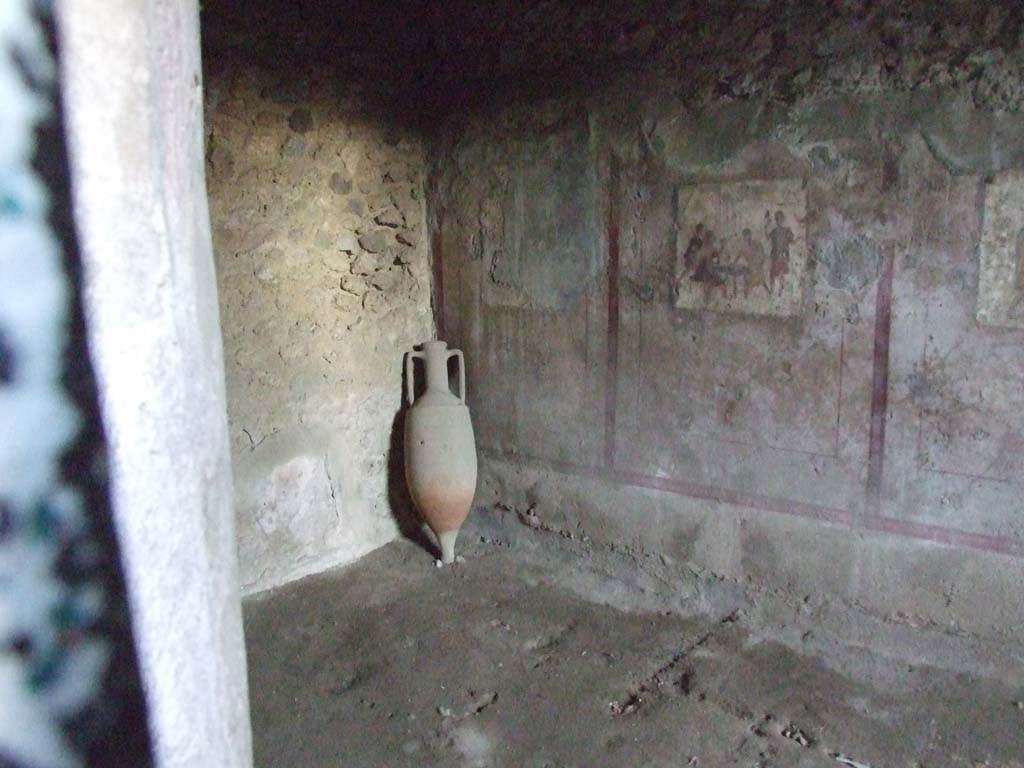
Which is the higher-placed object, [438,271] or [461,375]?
[438,271]

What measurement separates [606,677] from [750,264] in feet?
4.81

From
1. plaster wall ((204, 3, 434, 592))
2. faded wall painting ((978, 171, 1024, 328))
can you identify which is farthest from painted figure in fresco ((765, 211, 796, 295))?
→ plaster wall ((204, 3, 434, 592))

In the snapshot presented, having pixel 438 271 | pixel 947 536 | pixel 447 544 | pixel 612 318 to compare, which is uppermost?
pixel 438 271

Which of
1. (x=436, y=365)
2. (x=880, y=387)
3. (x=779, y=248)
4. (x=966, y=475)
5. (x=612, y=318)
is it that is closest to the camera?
(x=966, y=475)

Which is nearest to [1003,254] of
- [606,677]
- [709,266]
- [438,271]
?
[709,266]

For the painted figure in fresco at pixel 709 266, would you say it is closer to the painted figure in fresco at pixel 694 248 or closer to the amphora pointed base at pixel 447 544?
the painted figure in fresco at pixel 694 248

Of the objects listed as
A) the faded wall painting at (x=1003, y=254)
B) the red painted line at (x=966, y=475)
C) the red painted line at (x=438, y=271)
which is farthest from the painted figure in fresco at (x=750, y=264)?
the red painted line at (x=438, y=271)

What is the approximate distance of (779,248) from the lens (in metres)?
2.99

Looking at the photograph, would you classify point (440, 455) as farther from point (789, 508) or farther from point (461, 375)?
point (789, 508)

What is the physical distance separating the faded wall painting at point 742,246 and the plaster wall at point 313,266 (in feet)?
4.26

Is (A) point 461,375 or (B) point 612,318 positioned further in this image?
(A) point 461,375

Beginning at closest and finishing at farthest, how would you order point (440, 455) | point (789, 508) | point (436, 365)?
point (789, 508)
point (440, 455)
point (436, 365)

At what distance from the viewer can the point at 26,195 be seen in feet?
2.01

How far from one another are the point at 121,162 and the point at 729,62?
108 inches
